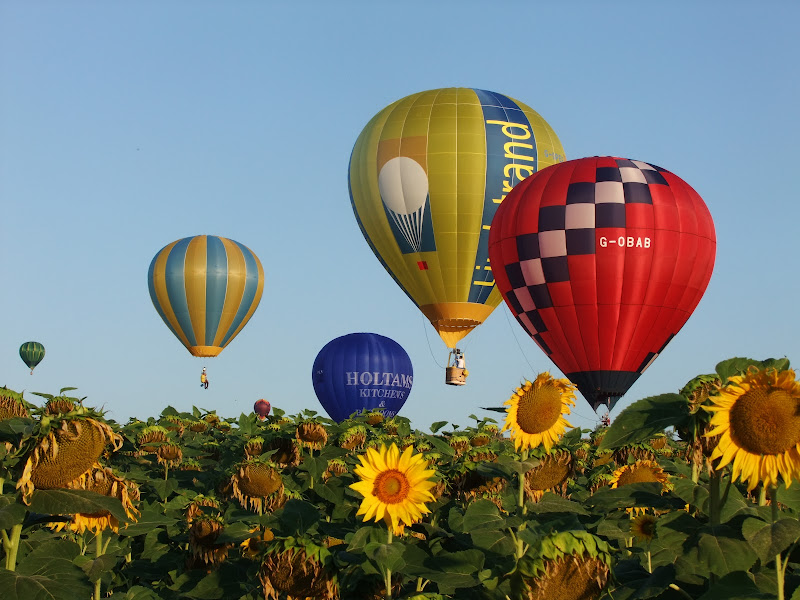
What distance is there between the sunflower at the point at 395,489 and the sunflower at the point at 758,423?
192cm

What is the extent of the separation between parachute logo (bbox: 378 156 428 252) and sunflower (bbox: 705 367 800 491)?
125 ft

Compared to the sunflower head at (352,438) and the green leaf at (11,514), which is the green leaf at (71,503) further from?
the sunflower head at (352,438)

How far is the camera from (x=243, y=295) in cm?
5766

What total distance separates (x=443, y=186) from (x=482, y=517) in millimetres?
36868

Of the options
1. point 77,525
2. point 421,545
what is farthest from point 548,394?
point 77,525

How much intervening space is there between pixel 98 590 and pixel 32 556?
85.5 inches

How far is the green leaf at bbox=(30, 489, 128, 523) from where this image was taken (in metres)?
4.37

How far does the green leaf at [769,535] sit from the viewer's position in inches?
164

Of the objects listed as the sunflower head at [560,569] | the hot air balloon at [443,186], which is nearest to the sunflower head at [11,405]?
the sunflower head at [560,569]

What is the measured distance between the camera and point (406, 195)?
42344mm

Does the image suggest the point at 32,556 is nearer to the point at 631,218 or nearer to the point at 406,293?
the point at 631,218

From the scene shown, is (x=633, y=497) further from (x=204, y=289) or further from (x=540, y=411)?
(x=204, y=289)

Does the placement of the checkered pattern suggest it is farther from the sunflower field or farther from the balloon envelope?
the sunflower field

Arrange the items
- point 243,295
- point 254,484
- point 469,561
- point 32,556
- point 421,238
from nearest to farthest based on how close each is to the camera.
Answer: point 32,556, point 469,561, point 254,484, point 421,238, point 243,295
